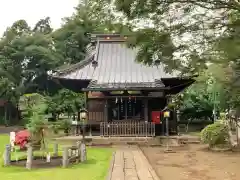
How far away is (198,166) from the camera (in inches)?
419

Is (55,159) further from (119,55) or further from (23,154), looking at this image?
(119,55)

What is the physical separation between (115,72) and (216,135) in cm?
837

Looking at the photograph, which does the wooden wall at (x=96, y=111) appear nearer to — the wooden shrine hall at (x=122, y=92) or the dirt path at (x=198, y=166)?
the wooden shrine hall at (x=122, y=92)

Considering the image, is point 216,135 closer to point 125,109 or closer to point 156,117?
point 156,117

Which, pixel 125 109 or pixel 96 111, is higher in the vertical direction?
pixel 125 109

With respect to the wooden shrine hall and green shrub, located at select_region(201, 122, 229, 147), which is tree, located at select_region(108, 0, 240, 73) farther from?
the wooden shrine hall

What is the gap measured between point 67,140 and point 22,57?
856 inches

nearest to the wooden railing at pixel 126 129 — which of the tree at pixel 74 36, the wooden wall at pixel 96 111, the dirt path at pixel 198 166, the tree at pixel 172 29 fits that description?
the wooden wall at pixel 96 111

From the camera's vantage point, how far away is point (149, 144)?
17594 millimetres

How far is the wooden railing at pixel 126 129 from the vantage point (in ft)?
61.4

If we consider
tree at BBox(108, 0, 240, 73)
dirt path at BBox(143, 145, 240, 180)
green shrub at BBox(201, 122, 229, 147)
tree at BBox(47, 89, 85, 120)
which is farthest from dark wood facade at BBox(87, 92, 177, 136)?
tree at BBox(108, 0, 240, 73)

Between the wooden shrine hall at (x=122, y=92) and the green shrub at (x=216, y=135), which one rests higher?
the wooden shrine hall at (x=122, y=92)

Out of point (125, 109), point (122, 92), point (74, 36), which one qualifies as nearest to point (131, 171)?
point (122, 92)

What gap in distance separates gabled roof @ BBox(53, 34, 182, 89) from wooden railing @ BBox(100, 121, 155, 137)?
2062 mm
